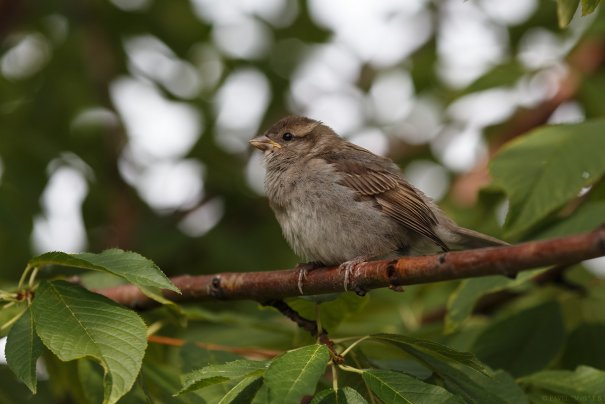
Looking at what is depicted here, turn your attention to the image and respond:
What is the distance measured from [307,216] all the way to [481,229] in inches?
47.1

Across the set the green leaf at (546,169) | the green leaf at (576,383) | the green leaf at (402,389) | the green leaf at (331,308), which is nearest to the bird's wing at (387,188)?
the green leaf at (546,169)

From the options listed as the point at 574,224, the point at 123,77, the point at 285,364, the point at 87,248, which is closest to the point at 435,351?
the point at 285,364

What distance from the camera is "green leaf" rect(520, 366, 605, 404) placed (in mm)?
3057

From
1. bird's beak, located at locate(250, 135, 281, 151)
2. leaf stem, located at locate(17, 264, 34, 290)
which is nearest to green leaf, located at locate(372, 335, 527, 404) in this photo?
leaf stem, located at locate(17, 264, 34, 290)

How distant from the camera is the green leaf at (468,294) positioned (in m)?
3.63

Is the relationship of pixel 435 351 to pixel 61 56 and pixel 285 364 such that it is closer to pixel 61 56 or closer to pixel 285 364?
pixel 285 364

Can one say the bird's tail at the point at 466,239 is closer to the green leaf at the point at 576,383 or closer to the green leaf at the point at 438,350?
the green leaf at the point at 576,383

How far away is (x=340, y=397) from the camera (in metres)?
2.61

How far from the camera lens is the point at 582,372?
3.18 metres

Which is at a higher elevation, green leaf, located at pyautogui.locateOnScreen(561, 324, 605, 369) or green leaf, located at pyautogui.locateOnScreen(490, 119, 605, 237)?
green leaf, located at pyautogui.locateOnScreen(490, 119, 605, 237)

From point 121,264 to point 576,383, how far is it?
1.73 m

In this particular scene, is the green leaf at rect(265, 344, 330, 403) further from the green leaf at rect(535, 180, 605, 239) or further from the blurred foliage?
the green leaf at rect(535, 180, 605, 239)

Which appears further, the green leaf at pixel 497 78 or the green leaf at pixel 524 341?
the green leaf at pixel 497 78

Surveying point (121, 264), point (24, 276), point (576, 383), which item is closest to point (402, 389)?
point (576, 383)
